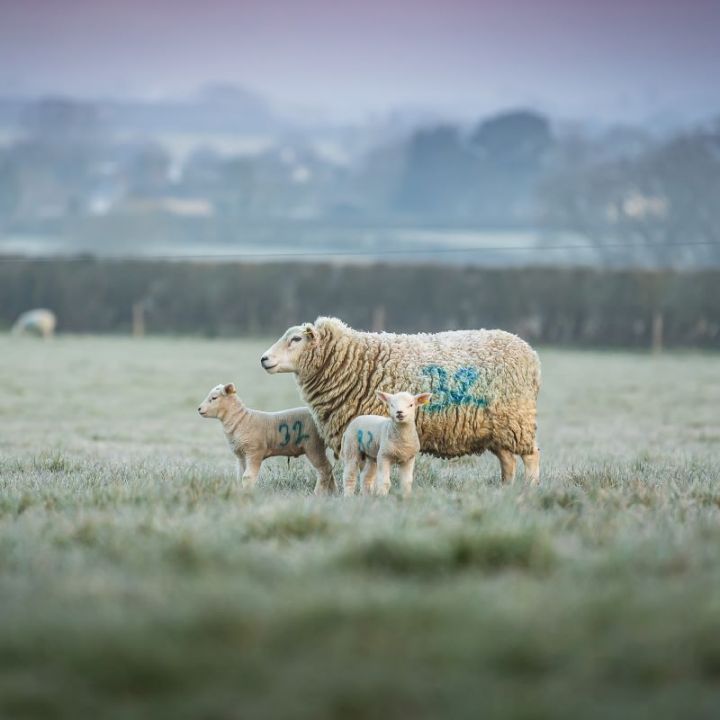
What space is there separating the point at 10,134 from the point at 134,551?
121 metres

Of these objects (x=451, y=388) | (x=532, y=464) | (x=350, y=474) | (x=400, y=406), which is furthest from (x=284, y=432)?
(x=532, y=464)

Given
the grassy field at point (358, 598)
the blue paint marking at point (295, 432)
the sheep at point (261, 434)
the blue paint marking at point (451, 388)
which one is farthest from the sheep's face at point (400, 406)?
the blue paint marking at point (295, 432)

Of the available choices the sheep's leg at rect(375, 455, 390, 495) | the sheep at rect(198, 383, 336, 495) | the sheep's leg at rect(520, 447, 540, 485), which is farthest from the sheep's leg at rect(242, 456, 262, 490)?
the sheep's leg at rect(520, 447, 540, 485)

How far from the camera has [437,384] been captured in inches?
349

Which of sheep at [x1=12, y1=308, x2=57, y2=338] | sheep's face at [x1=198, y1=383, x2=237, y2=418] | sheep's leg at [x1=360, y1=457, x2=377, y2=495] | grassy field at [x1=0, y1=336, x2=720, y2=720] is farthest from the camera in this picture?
sheep at [x1=12, y1=308, x2=57, y2=338]

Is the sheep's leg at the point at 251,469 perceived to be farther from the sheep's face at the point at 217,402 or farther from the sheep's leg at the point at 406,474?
the sheep's leg at the point at 406,474

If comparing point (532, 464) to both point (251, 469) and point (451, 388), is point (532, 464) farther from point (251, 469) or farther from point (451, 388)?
point (251, 469)

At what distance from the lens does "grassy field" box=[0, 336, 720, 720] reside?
367 cm

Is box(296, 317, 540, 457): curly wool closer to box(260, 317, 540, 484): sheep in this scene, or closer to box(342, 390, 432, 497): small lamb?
box(260, 317, 540, 484): sheep

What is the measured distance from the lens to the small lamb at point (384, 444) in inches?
308

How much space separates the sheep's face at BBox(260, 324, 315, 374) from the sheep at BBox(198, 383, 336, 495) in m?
0.33

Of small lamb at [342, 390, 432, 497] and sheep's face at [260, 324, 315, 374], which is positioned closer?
small lamb at [342, 390, 432, 497]

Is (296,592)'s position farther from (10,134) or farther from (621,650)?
(10,134)

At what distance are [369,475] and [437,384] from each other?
95cm
